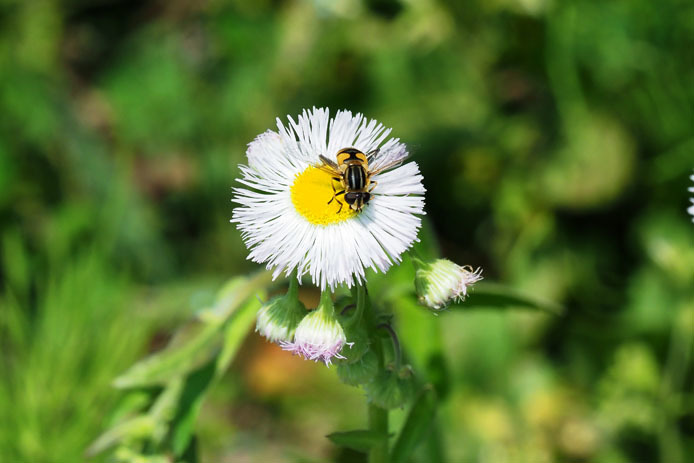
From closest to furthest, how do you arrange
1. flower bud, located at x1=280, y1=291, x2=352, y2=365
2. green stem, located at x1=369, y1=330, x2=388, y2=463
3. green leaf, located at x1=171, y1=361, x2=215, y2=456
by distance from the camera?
1. flower bud, located at x1=280, y1=291, x2=352, y2=365
2. green stem, located at x1=369, y1=330, x2=388, y2=463
3. green leaf, located at x1=171, y1=361, x2=215, y2=456

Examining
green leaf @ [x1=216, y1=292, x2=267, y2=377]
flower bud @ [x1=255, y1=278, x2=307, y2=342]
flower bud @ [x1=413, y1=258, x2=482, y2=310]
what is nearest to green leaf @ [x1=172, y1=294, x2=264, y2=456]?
green leaf @ [x1=216, y1=292, x2=267, y2=377]

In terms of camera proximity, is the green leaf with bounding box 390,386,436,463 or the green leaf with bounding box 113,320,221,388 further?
the green leaf with bounding box 113,320,221,388

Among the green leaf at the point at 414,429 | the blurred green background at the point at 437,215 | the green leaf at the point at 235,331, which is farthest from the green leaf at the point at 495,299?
the blurred green background at the point at 437,215

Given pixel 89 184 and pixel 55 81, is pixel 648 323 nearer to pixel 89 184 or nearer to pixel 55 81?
pixel 89 184

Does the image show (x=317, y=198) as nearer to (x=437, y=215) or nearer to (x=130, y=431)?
(x=130, y=431)

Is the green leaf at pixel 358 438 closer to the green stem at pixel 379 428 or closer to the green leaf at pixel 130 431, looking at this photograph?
the green stem at pixel 379 428

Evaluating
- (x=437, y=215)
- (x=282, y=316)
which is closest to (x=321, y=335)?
(x=282, y=316)

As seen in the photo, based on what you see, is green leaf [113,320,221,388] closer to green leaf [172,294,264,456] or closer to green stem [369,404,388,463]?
green leaf [172,294,264,456]
